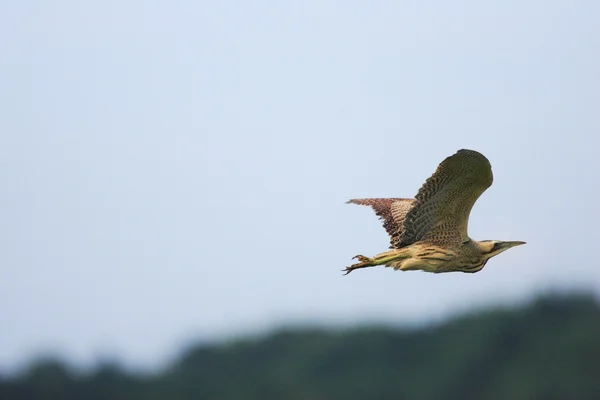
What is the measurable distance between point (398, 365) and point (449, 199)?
17457 millimetres

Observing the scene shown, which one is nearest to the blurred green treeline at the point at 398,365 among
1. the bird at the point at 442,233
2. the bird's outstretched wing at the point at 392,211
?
the bird's outstretched wing at the point at 392,211

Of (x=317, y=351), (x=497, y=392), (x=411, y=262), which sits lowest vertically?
(x=411, y=262)

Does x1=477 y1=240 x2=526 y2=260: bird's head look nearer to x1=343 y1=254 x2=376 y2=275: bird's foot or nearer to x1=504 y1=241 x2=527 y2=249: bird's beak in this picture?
x1=504 y1=241 x2=527 y2=249: bird's beak

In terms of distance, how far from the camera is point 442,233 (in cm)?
925

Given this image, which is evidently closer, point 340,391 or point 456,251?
point 456,251

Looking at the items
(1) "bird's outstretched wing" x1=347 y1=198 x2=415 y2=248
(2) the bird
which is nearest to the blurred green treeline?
(1) "bird's outstretched wing" x1=347 y1=198 x2=415 y2=248

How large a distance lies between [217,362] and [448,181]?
17036 millimetres

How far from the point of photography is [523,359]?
86.4ft

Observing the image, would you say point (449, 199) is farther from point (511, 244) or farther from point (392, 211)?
point (392, 211)

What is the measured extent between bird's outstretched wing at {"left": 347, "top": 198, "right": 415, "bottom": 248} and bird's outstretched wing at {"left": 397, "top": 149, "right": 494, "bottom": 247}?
31 centimetres

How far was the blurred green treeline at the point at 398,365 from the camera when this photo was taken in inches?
952

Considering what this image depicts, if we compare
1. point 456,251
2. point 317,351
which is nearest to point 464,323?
point 317,351

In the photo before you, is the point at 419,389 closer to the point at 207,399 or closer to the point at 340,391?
the point at 340,391

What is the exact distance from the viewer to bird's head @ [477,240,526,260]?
9383mm
